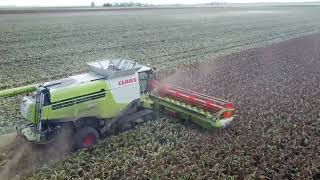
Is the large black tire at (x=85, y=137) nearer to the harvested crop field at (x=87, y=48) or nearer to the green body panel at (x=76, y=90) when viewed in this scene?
the green body panel at (x=76, y=90)

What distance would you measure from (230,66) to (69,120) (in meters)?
12.2

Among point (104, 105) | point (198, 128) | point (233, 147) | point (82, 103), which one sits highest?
point (82, 103)

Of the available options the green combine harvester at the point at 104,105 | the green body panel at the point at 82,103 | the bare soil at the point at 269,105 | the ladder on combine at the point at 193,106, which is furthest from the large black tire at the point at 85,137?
the bare soil at the point at 269,105

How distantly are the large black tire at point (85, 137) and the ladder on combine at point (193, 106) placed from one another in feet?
8.76

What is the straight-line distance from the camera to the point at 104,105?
1034 cm

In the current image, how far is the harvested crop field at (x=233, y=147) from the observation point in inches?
344

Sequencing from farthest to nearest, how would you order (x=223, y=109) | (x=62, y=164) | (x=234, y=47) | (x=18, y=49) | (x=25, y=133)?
(x=234, y=47) → (x=18, y=49) → (x=223, y=109) → (x=25, y=133) → (x=62, y=164)

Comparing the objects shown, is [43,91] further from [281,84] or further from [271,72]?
[271,72]

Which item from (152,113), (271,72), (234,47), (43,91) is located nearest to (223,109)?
(152,113)

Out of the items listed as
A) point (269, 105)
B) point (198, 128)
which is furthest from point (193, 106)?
point (269, 105)

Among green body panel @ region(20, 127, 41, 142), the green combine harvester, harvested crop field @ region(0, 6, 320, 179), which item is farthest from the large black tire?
green body panel @ region(20, 127, 41, 142)

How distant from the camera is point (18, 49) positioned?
2642cm

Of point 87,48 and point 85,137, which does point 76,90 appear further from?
point 87,48

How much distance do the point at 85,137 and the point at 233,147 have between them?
4071 mm
